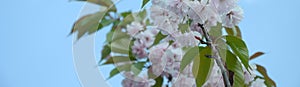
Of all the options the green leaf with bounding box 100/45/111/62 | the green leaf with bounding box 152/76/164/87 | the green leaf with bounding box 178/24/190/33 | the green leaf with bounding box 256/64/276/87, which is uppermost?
the green leaf with bounding box 178/24/190/33

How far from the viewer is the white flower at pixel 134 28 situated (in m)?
0.74

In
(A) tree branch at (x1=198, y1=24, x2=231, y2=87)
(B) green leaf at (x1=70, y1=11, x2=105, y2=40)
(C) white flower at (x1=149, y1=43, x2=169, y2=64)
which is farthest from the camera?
(B) green leaf at (x1=70, y1=11, x2=105, y2=40)

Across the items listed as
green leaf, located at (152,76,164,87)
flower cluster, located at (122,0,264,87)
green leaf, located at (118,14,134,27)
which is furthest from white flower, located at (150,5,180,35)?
green leaf, located at (118,14,134,27)

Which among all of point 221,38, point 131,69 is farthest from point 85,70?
point 221,38

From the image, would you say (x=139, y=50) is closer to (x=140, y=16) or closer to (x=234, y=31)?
(x=140, y=16)

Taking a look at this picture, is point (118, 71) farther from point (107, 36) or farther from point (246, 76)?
point (246, 76)

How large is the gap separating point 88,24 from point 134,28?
0.09 m

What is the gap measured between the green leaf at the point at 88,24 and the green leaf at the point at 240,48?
0.29 metres

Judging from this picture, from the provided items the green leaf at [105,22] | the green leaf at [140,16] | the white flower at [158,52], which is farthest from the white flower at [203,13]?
the green leaf at [105,22]

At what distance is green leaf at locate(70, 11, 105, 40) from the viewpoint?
699 millimetres

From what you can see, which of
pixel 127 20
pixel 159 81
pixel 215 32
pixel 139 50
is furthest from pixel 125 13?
pixel 215 32

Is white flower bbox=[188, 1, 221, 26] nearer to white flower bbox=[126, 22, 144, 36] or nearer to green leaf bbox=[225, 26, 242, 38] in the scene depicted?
green leaf bbox=[225, 26, 242, 38]

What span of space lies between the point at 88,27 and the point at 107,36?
1.9 inches

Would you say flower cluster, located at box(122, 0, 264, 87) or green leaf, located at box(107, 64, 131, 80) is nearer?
flower cluster, located at box(122, 0, 264, 87)
